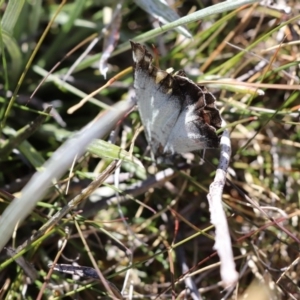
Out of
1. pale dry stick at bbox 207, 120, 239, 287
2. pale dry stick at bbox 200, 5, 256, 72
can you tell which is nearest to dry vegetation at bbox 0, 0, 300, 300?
pale dry stick at bbox 200, 5, 256, 72

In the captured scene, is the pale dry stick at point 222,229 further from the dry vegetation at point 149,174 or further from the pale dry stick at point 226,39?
the pale dry stick at point 226,39

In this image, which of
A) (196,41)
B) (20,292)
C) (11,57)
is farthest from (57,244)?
(196,41)

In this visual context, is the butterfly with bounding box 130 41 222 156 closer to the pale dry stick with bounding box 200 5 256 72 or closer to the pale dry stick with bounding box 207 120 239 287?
the pale dry stick with bounding box 207 120 239 287

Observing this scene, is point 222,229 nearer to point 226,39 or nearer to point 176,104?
point 176,104

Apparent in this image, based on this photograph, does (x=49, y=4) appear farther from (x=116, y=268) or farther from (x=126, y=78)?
(x=116, y=268)

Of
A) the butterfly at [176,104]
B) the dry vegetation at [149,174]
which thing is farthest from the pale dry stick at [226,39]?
the butterfly at [176,104]

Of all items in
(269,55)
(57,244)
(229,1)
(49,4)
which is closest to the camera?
(229,1)
